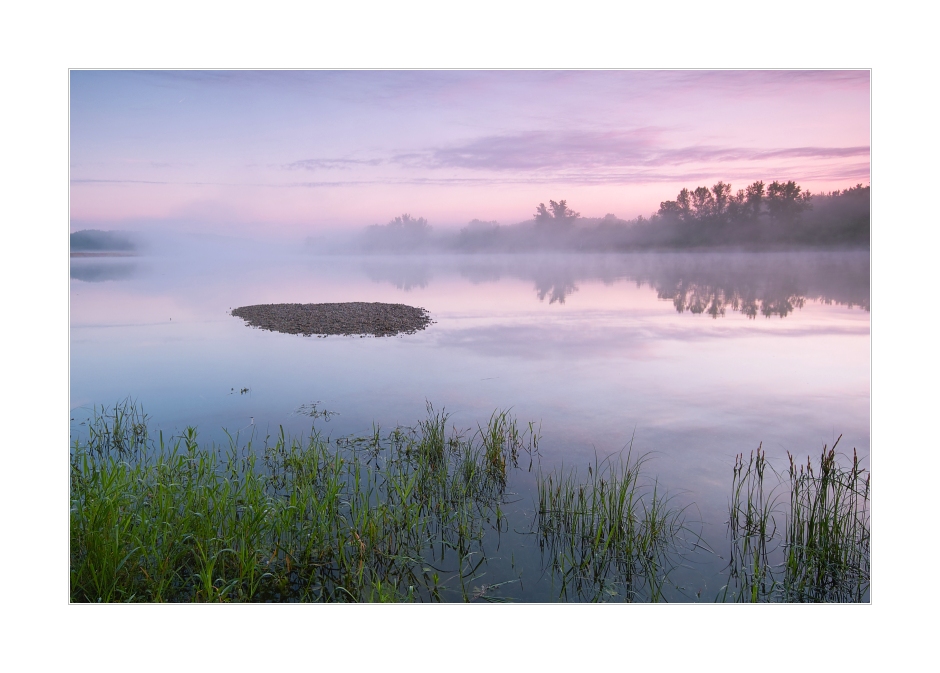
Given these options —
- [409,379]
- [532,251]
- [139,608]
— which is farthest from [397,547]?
[532,251]

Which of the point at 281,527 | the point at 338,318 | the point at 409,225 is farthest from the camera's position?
the point at 338,318

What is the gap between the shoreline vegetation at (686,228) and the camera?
5.88m

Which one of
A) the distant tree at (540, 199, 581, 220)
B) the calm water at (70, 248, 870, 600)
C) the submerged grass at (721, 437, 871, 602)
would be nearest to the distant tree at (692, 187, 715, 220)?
the calm water at (70, 248, 870, 600)

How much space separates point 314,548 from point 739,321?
7893 mm

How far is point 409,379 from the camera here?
682 cm

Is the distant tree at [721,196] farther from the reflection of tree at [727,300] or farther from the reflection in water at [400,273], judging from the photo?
the reflection in water at [400,273]

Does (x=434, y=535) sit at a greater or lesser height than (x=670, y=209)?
lesser

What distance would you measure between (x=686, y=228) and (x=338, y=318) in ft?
20.6

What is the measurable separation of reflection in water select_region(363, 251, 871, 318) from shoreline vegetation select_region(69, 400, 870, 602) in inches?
83.1

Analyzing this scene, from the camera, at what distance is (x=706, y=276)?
49.4 ft

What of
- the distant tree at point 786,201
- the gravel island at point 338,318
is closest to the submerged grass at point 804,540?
the distant tree at point 786,201

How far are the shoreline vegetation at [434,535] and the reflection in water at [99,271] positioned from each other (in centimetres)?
176

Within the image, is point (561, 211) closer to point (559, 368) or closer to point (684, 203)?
point (684, 203)

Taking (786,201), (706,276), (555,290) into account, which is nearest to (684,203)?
(786,201)
